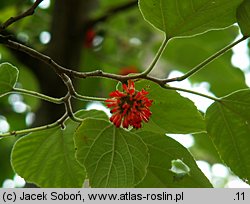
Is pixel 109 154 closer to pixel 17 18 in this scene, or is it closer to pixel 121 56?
pixel 17 18

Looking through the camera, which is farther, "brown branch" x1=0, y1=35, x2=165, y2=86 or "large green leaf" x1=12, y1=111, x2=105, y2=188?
"large green leaf" x1=12, y1=111, x2=105, y2=188

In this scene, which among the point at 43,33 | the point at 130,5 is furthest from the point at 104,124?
the point at 43,33

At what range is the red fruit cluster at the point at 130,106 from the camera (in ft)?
3.45

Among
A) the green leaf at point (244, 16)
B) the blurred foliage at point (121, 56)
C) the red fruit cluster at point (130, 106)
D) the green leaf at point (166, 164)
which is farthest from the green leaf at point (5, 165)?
the green leaf at point (244, 16)

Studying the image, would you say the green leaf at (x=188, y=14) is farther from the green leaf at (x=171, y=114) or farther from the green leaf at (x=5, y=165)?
the green leaf at (x=5, y=165)

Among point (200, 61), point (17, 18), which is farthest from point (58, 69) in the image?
point (200, 61)

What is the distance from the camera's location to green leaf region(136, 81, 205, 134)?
1.09 m

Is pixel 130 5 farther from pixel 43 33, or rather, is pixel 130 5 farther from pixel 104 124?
pixel 104 124

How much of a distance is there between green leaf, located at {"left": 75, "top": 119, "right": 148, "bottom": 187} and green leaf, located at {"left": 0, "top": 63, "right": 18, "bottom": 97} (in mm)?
168

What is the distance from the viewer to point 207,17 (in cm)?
105

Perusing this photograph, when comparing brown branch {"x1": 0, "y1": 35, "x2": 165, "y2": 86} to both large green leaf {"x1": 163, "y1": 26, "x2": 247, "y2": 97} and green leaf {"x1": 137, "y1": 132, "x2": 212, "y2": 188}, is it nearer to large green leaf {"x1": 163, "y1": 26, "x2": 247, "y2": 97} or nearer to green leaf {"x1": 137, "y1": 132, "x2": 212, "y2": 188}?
green leaf {"x1": 137, "y1": 132, "x2": 212, "y2": 188}

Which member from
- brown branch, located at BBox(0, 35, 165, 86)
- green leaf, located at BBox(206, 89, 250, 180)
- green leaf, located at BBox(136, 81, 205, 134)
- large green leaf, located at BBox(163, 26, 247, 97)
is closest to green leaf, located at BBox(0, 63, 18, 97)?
brown branch, located at BBox(0, 35, 165, 86)

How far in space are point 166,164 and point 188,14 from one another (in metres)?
0.34
